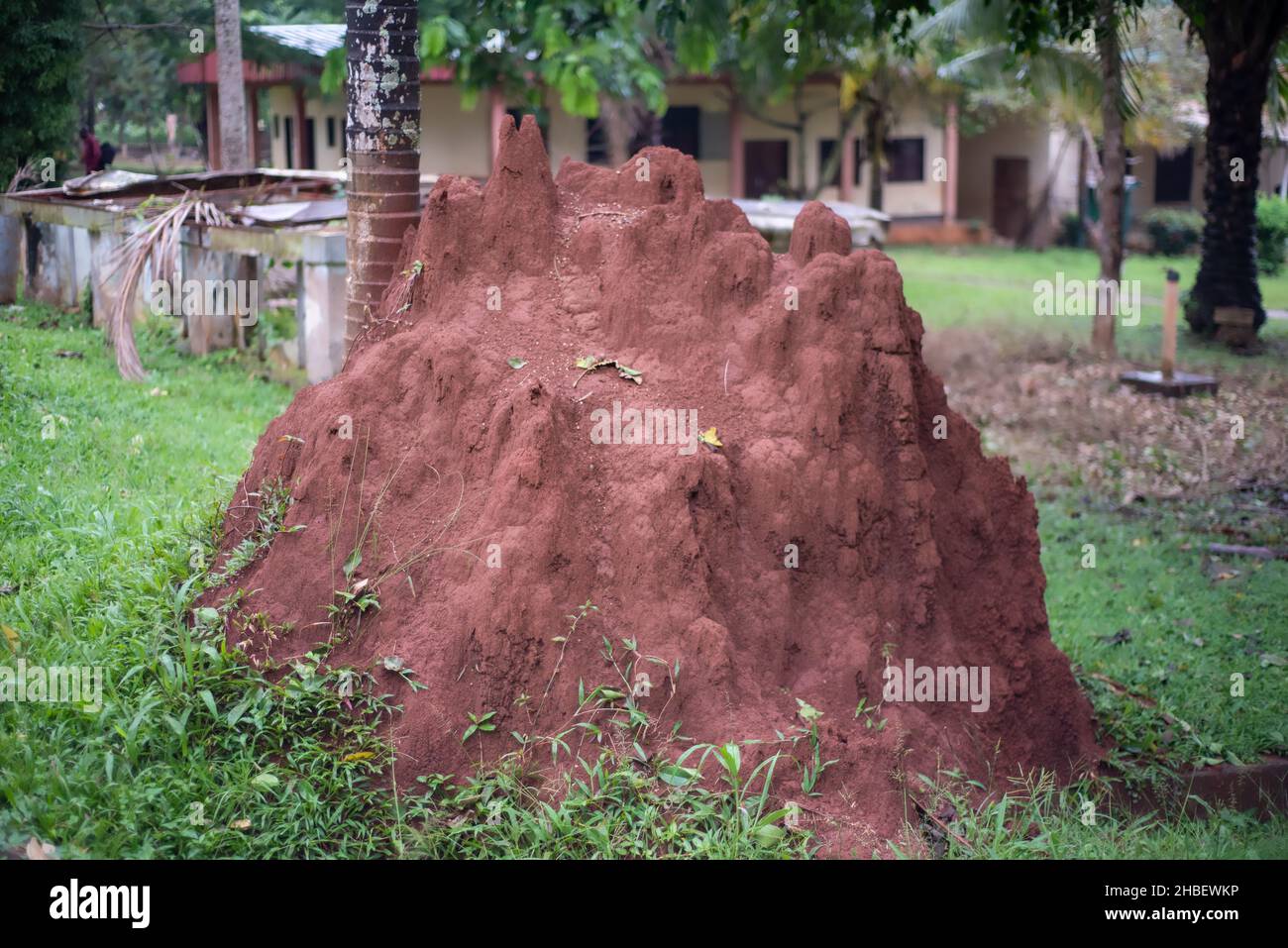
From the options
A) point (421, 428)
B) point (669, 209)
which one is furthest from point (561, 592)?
point (669, 209)

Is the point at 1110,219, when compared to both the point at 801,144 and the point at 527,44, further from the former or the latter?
the point at 801,144

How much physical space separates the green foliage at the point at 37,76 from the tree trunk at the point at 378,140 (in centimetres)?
Result: 432

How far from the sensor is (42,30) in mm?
9727

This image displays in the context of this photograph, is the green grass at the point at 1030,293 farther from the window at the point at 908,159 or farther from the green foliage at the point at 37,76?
the green foliage at the point at 37,76

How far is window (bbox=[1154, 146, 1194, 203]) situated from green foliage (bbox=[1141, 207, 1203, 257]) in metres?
3.75

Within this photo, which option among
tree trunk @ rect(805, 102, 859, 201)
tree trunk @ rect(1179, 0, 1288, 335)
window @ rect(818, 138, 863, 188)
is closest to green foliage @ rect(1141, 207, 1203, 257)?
window @ rect(818, 138, 863, 188)

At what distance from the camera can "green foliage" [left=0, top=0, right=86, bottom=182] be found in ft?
31.3

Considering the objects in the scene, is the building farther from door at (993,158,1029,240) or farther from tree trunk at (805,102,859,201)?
tree trunk at (805,102,859,201)

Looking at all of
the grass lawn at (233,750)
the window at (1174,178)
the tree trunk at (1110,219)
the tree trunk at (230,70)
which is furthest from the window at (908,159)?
the grass lawn at (233,750)

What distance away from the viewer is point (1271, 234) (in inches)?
985

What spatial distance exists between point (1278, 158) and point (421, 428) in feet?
106

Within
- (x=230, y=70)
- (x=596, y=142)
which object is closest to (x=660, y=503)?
(x=230, y=70)

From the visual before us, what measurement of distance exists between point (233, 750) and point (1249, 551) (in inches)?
284

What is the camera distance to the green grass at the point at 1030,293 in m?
16.2
